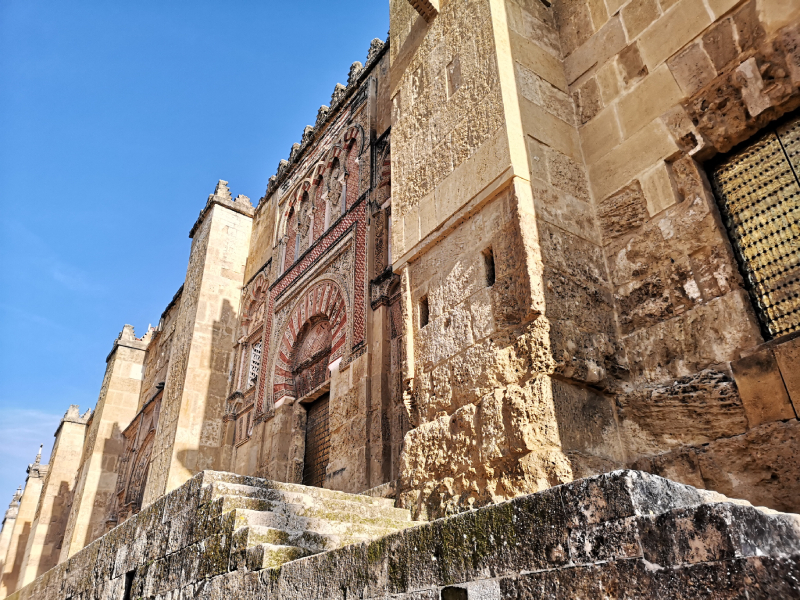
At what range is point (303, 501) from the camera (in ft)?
11.3

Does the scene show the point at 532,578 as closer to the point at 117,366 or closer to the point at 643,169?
the point at 643,169

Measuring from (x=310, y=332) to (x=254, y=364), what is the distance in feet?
5.31

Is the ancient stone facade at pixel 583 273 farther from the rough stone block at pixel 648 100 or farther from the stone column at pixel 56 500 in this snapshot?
the stone column at pixel 56 500

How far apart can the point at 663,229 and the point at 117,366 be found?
13563mm

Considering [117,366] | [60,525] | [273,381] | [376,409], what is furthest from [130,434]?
[376,409]

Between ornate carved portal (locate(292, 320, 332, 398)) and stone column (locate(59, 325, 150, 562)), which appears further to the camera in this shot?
stone column (locate(59, 325, 150, 562))

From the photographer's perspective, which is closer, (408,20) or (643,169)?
(643,169)

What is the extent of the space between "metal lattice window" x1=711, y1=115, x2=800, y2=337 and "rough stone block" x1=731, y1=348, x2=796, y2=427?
231mm

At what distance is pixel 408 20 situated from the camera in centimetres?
508

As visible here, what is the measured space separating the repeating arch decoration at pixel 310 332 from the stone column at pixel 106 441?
609 centimetres

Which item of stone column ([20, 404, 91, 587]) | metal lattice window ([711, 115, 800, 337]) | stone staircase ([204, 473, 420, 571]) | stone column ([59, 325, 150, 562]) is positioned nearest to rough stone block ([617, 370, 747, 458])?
metal lattice window ([711, 115, 800, 337])

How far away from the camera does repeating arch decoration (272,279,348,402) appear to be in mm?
6766

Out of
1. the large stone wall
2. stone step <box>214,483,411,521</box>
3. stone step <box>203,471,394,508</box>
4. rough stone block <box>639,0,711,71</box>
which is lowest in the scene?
the large stone wall

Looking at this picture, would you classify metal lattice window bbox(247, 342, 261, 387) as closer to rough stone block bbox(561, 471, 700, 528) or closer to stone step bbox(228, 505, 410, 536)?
stone step bbox(228, 505, 410, 536)
